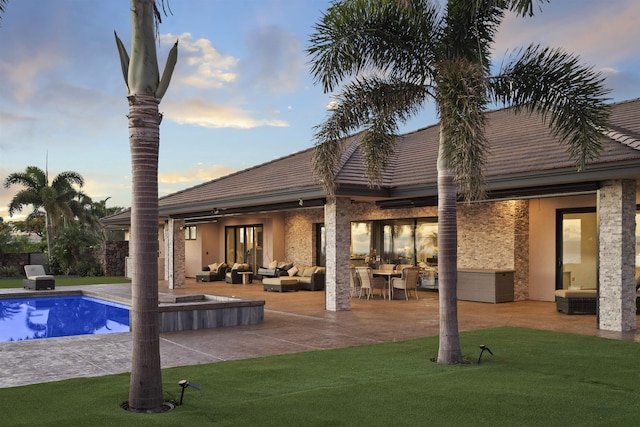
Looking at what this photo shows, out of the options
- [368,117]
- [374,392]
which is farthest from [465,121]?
[374,392]

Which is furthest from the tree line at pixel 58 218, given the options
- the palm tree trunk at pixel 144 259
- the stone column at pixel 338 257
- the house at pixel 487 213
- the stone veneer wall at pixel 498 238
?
the palm tree trunk at pixel 144 259

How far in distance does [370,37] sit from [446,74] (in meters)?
1.37

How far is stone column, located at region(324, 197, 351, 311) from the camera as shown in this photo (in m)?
15.5

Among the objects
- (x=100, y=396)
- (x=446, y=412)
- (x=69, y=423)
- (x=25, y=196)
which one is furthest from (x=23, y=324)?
(x=25, y=196)

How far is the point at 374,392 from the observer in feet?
23.5

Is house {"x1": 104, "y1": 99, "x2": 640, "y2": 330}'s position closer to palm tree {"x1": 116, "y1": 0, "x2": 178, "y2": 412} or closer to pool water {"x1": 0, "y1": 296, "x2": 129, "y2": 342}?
pool water {"x1": 0, "y1": 296, "x2": 129, "y2": 342}

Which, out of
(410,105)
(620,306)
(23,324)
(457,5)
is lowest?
(23,324)

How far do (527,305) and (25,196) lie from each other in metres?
31.2

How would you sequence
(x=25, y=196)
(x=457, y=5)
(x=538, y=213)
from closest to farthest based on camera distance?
1. (x=457, y=5)
2. (x=538, y=213)
3. (x=25, y=196)

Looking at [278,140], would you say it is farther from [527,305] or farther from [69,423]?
[69,423]

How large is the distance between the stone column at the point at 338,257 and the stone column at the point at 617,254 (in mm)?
5957

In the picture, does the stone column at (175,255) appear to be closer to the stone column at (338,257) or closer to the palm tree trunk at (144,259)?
the stone column at (338,257)

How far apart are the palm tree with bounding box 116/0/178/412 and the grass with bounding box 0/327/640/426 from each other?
15.9 inches

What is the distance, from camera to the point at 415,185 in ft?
50.3
